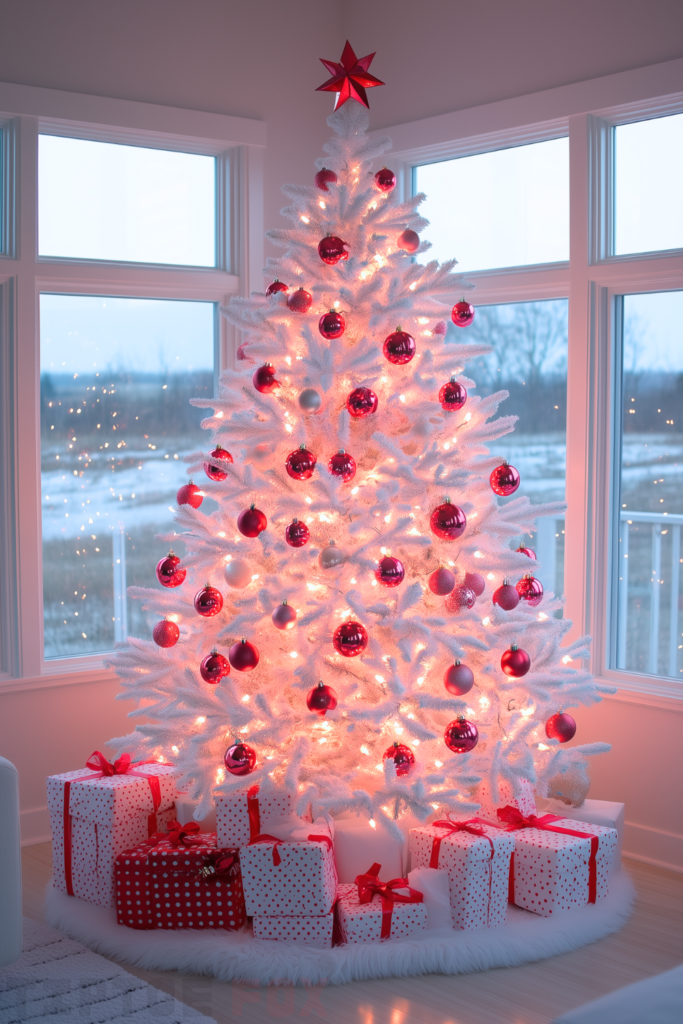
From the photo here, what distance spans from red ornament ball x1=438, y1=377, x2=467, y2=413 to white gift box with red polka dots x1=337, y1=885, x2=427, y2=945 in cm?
140

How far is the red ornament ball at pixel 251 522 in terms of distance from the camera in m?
2.80

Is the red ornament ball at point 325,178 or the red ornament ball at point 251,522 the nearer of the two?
the red ornament ball at point 251,522

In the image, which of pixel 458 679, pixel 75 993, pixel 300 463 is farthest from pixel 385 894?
pixel 300 463

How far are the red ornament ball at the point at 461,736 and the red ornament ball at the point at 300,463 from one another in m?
0.80

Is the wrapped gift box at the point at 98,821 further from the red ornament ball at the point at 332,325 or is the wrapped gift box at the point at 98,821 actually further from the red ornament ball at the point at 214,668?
the red ornament ball at the point at 332,325

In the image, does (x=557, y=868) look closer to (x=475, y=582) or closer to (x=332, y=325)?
(x=475, y=582)

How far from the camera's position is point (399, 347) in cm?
282

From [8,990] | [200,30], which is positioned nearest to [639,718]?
[8,990]

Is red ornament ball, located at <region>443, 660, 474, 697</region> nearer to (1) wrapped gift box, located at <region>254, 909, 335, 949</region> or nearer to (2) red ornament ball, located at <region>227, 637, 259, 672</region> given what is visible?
(2) red ornament ball, located at <region>227, 637, 259, 672</region>

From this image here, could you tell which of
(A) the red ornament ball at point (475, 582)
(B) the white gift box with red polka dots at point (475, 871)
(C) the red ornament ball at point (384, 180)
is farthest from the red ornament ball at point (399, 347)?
(B) the white gift box with red polka dots at point (475, 871)

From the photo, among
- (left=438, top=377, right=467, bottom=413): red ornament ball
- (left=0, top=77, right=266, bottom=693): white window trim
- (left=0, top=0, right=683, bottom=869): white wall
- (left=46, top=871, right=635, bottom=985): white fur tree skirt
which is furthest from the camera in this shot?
(left=0, top=77, right=266, bottom=693): white window trim

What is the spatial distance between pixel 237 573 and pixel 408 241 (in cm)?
112

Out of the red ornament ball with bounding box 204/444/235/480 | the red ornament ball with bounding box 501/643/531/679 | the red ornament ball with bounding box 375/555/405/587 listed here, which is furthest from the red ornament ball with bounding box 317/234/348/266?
the red ornament ball with bounding box 501/643/531/679

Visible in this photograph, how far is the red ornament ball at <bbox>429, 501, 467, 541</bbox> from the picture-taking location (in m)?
2.75
